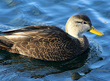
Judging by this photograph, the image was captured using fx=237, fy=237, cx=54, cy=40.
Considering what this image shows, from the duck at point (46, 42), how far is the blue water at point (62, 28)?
0.22 m

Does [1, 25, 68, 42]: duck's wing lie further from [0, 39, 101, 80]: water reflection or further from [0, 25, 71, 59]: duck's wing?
[0, 39, 101, 80]: water reflection

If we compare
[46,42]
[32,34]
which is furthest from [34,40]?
[46,42]

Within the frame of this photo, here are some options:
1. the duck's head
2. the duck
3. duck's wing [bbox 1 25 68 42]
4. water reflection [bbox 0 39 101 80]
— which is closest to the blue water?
water reflection [bbox 0 39 101 80]

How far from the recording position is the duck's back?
7145 mm

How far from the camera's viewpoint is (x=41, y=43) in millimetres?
7137

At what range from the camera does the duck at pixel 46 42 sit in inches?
281

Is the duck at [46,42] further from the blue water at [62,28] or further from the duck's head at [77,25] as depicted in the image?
the blue water at [62,28]

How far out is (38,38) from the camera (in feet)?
23.5

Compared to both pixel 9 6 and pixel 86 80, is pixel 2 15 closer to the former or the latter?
pixel 9 6

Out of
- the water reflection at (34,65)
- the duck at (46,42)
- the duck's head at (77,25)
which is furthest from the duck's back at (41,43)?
the duck's head at (77,25)

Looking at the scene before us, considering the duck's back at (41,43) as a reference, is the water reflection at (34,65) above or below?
below

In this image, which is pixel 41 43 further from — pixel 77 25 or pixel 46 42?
pixel 77 25

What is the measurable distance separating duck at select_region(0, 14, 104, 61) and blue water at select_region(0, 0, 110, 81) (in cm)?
22

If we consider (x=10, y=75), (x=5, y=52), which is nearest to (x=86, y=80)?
(x=10, y=75)
